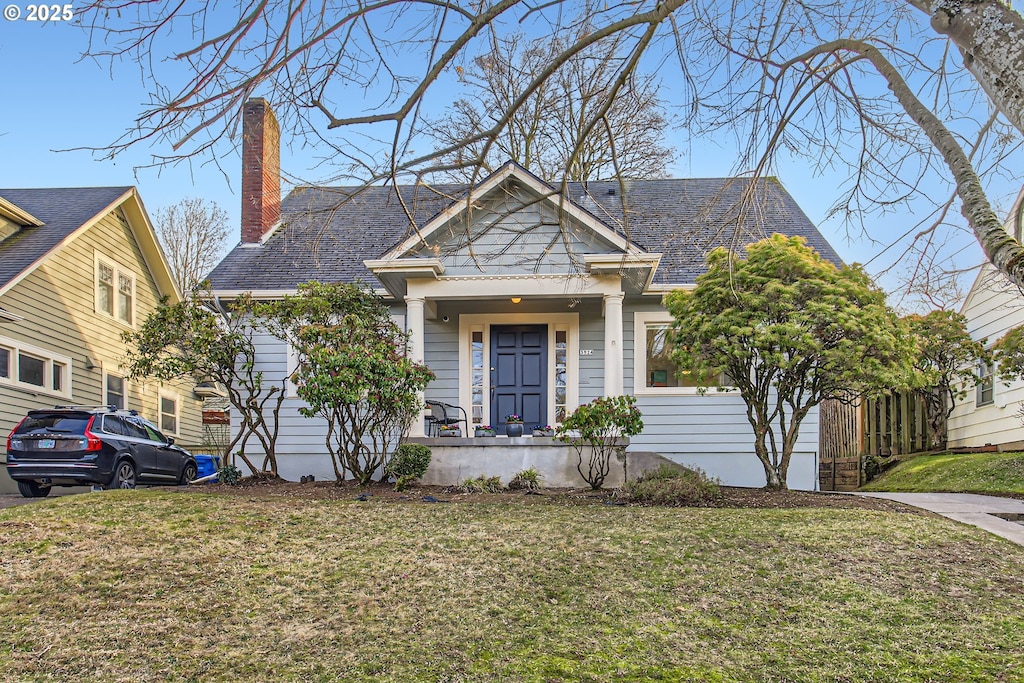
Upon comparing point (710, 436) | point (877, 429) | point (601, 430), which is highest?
point (601, 430)

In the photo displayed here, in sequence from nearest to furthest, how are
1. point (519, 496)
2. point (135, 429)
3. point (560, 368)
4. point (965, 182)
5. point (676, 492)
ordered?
point (965, 182), point (676, 492), point (519, 496), point (135, 429), point (560, 368)

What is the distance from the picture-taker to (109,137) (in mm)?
4805

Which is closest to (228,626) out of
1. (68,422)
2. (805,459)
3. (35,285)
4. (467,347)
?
(68,422)

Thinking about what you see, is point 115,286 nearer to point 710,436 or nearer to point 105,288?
point 105,288

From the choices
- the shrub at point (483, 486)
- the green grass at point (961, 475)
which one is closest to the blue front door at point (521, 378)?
the shrub at point (483, 486)

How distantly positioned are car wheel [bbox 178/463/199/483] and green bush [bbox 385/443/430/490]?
5452 mm

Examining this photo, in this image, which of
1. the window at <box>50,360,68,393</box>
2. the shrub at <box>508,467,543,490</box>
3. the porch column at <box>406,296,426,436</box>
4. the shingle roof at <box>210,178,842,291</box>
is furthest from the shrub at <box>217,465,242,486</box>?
the window at <box>50,360,68,393</box>

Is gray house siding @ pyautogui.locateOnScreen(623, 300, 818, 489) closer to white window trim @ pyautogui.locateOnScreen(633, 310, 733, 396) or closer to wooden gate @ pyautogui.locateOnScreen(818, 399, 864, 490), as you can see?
white window trim @ pyautogui.locateOnScreen(633, 310, 733, 396)

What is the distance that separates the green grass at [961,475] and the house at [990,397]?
97cm

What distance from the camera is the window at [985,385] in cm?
1906

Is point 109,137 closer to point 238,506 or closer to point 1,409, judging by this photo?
point 238,506

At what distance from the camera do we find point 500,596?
7.58m

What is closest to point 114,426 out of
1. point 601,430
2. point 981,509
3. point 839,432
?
point 601,430

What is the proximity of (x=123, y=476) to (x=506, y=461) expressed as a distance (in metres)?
6.12
